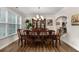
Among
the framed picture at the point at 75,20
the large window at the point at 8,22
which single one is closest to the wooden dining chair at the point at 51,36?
the framed picture at the point at 75,20

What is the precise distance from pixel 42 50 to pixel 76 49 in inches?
34.8

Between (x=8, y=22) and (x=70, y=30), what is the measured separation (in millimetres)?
1792

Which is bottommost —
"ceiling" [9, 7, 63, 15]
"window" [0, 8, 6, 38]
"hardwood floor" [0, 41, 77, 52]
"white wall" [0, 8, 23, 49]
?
"hardwood floor" [0, 41, 77, 52]

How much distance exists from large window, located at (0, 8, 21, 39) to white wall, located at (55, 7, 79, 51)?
1108 millimetres

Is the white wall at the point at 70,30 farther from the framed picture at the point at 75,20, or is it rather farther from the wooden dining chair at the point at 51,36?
the wooden dining chair at the point at 51,36

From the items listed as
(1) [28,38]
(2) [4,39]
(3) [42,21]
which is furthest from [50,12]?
(2) [4,39]

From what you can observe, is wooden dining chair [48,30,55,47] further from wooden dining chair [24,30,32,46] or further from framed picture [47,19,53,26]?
wooden dining chair [24,30,32,46]

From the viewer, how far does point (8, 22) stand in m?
2.62

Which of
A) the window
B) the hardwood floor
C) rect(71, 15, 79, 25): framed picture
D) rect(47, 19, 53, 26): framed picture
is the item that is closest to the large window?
the window

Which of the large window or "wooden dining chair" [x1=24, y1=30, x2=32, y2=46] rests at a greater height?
the large window

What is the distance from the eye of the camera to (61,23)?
2678 millimetres

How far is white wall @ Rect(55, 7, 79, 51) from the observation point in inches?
100

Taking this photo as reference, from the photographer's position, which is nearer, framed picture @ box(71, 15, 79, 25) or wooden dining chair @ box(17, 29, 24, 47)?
wooden dining chair @ box(17, 29, 24, 47)

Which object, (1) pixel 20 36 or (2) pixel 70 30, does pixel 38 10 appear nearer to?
(1) pixel 20 36
